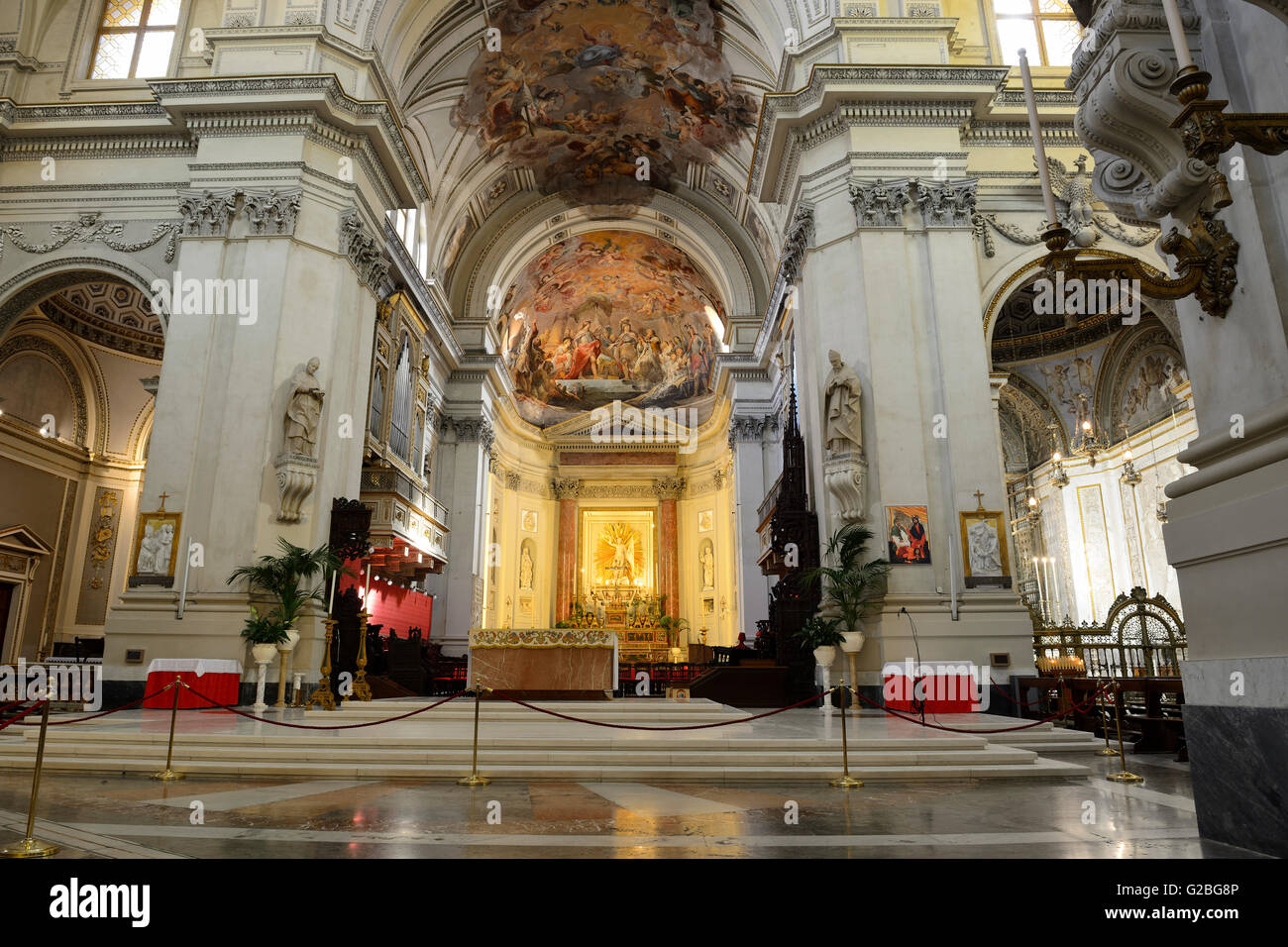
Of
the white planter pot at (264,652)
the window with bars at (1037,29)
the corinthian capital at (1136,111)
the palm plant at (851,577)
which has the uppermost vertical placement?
the window with bars at (1037,29)

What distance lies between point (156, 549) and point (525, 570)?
1661cm

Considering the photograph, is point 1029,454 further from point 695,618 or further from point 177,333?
point 177,333

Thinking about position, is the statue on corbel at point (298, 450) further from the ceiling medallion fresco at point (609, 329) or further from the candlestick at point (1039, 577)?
the candlestick at point (1039, 577)

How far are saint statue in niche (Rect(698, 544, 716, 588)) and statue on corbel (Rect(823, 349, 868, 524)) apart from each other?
15.6 m

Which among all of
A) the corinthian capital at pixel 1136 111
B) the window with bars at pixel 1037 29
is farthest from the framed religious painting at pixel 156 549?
the window with bars at pixel 1037 29

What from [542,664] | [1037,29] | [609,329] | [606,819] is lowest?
[606,819]

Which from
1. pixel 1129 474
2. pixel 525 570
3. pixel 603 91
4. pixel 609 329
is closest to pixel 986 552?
pixel 1129 474

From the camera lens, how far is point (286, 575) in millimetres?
12102

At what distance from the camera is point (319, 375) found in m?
13.3

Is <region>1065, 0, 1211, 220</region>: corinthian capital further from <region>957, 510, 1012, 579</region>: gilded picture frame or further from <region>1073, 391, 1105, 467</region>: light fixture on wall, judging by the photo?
<region>1073, 391, 1105, 467</region>: light fixture on wall

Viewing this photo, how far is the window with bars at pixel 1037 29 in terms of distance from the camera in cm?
1525

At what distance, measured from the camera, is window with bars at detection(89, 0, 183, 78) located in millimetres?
15703

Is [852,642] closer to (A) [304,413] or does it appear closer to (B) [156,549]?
(A) [304,413]

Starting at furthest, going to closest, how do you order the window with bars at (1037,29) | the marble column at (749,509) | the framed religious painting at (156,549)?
the marble column at (749,509) → the window with bars at (1037,29) → the framed religious painting at (156,549)
